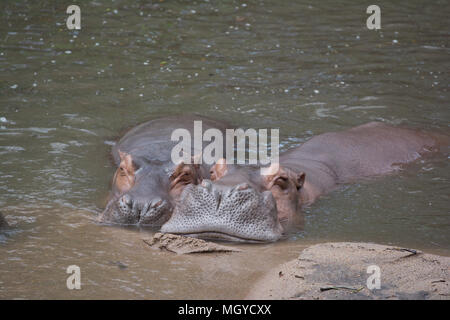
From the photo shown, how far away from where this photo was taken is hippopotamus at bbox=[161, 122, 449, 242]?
547cm

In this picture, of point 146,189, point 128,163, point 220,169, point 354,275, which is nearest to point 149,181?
point 146,189

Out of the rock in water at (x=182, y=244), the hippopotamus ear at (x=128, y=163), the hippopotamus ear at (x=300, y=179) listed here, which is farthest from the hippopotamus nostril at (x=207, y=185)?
the hippopotamus ear at (x=300, y=179)

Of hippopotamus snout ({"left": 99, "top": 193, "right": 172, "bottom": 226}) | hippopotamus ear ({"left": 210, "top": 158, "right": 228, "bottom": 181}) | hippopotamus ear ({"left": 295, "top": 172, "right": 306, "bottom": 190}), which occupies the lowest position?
hippopotamus snout ({"left": 99, "top": 193, "right": 172, "bottom": 226})

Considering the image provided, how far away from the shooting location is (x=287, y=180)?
6.21 metres

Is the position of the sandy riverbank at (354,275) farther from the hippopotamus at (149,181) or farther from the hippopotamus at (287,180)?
the hippopotamus at (149,181)

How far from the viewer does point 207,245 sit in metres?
5.27

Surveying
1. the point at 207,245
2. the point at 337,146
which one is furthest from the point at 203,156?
the point at 207,245

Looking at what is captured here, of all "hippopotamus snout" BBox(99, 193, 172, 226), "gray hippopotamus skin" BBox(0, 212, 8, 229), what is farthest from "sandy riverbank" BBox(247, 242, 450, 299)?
"gray hippopotamus skin" BBox(0, 212, 8, 229)

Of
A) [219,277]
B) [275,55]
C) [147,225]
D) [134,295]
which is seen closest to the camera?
[134,295]

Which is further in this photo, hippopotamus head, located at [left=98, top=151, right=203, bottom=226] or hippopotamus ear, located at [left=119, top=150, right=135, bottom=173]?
hippopotamus ear, located at [left=119, top=150, right=135, bottom=173]

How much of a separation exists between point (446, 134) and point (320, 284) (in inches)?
184

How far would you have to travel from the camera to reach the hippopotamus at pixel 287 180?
215 inches

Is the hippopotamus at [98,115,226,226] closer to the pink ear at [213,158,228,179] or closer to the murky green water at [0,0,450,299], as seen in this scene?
the murky green water at [0,0,450,299]

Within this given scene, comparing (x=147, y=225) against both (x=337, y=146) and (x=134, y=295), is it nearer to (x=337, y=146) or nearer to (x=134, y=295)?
(x=134, y=295)
